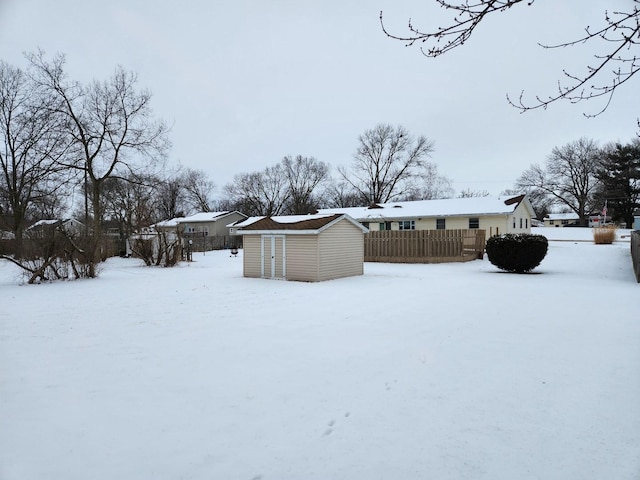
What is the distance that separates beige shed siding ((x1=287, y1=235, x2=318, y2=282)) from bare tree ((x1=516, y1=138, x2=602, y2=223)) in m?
52.2

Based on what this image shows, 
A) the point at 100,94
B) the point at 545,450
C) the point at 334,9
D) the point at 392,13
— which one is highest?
the point at 100,94

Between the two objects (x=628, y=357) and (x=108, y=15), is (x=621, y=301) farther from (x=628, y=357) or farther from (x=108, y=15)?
(x=108, y=15)

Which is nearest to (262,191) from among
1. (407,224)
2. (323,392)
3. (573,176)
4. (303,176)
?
(303,176)

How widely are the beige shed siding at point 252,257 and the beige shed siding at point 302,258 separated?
4.85ft

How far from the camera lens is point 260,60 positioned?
27.5 ft

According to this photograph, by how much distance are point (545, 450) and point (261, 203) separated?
2323 inches

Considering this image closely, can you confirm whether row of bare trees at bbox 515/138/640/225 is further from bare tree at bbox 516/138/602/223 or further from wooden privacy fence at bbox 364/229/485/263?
wooden privacy fence at bbox 364/229/485/263

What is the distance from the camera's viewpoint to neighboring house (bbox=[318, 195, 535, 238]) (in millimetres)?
28219

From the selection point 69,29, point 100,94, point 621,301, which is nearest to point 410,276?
point 621,301

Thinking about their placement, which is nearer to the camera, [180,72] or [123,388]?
[123,388]

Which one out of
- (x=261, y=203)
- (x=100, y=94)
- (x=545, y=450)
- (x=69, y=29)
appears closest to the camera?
(x=545, y=450)

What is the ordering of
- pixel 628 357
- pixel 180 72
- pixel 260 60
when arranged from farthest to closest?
1. pixel 180 72
2. pixel 260 60
3. pixel 628 357

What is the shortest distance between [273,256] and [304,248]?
1.47 metres

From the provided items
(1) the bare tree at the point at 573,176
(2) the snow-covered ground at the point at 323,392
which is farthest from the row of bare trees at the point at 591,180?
(2) the snow-covered ground at the point at 323,392
